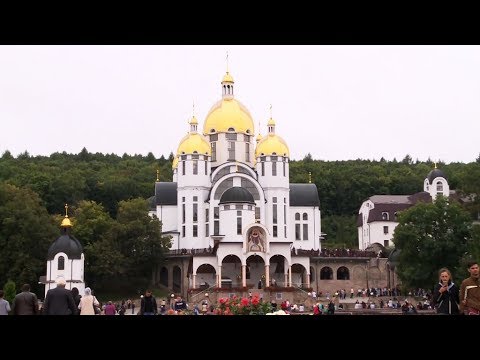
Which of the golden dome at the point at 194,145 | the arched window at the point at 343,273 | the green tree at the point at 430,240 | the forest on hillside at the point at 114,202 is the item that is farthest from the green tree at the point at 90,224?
the green tree at the point at 430,240

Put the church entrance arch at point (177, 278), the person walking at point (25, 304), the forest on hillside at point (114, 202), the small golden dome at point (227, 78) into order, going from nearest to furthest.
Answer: the person walking at point (25, 304), the forest on hillside at point (114, 202), the church entrance arch at point (177, 278), the small golden dome at point (227, 78)

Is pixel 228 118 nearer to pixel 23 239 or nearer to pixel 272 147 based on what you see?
pixel 272 147

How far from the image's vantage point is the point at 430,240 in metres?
57.0

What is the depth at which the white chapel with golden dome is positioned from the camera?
66312mm

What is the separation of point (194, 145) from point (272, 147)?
5.96m

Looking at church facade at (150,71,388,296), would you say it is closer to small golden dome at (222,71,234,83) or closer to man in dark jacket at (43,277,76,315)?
small golden dome at (222,71,234,83)

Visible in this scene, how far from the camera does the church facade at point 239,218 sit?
218 ft

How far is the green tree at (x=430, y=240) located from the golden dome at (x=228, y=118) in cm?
1835

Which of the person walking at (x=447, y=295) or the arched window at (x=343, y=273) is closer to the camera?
the person walking at (x=447, y=295)

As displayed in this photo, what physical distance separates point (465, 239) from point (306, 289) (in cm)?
1326

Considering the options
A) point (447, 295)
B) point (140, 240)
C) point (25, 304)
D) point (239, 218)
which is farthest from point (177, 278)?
point (447, 295)

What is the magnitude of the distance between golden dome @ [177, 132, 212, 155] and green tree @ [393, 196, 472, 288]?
17.8 m

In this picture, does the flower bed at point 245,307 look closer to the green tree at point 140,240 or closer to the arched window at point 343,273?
the green tree at point 140,240
